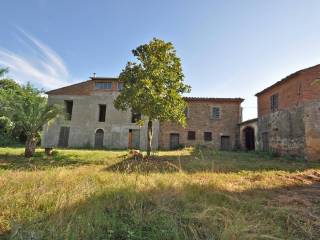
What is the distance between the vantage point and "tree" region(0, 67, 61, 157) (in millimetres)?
14500

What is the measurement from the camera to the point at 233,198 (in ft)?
15.4

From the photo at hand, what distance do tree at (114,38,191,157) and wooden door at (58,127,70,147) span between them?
42.4 feet

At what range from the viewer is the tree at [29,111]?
14.5m

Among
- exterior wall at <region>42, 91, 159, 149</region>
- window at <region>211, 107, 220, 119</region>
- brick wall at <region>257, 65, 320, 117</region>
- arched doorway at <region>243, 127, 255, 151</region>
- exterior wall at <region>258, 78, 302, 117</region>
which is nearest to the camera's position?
brick wall at <region>257, 65, 320, 117</region>

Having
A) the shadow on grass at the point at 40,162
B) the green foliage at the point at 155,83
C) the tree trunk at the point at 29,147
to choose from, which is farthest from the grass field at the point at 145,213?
the tree trunk at the point at 29,147

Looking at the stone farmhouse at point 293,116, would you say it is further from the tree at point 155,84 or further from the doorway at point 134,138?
the doorway at point 134,138

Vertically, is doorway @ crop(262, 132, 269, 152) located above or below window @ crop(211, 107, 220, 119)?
below

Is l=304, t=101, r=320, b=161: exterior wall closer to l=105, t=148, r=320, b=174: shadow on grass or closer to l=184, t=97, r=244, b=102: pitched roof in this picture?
l=105, t=148, r=320, b=174: shadow on grass

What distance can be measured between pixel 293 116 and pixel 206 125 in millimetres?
9261

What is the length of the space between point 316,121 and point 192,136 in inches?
451

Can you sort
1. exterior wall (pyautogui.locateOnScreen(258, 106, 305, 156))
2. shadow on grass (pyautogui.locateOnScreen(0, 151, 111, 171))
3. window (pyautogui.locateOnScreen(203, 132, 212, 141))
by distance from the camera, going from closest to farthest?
shadow on grass (pyautogui.locateOnScreen(0, 151, 111, 171)) → exterior wall (pyautogui.locateOnScreen(258, 106, 305, 156)) → window (pyautogui.locateOnScreen(203, 132, 212, 141))

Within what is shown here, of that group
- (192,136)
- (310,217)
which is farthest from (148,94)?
(192,136)

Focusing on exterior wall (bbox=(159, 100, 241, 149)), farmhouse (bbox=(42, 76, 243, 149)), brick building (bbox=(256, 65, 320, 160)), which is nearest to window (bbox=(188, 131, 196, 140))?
farmhouse (bbox=(42, 76, 243, 149))

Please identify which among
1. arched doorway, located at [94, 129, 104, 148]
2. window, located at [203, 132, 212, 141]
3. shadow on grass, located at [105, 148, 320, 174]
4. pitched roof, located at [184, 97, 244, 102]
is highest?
pitched roof, located at [184, 97, 244, 102]
